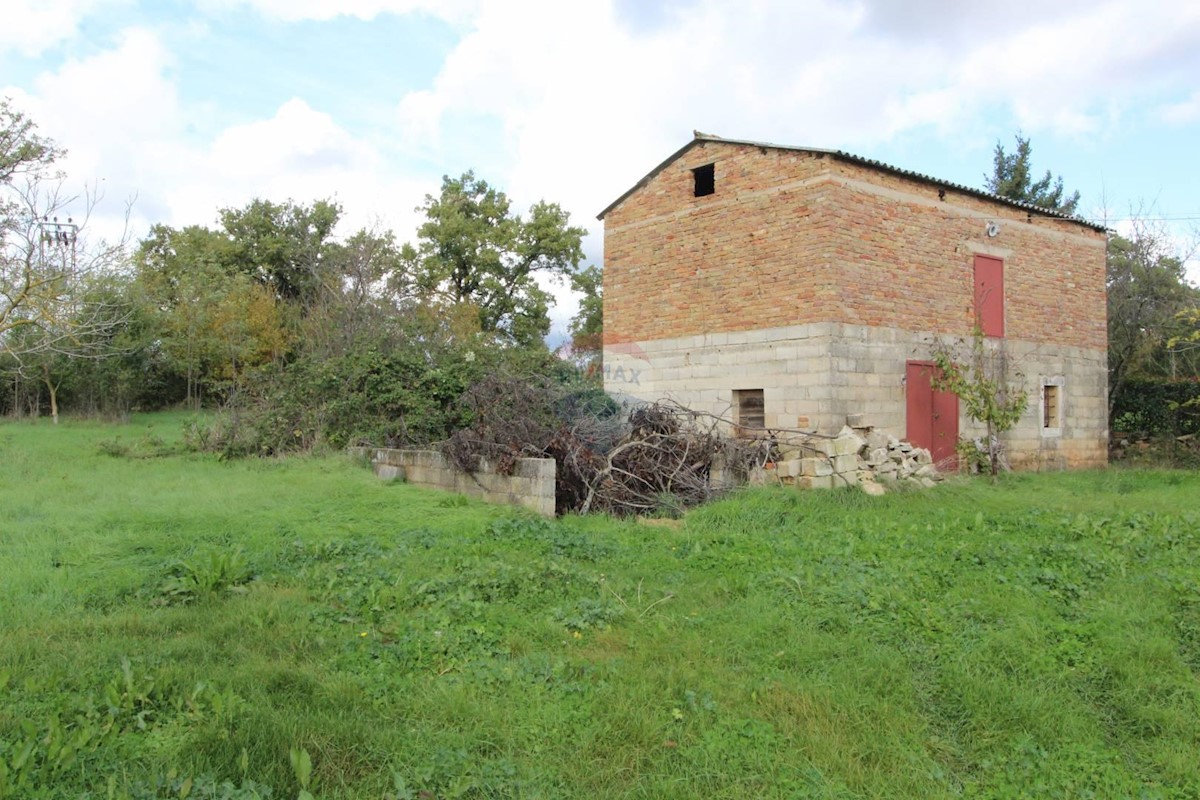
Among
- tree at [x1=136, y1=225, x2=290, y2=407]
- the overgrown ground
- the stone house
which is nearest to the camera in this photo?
the overgrown ground

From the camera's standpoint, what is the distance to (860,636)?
192 inches

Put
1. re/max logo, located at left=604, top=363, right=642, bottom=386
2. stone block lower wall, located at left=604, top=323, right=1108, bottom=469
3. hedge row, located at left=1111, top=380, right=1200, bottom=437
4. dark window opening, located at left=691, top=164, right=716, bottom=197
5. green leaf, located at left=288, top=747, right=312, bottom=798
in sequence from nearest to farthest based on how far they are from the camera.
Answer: green leaf, located at left=288, top=747, right=312, bottom=798, stone block lower wall, located at left=604, top=323, right=1108, bottom=469, dark window opening, located at left=691, top=164, right=716, bottom=197, re/max logo, located at left=604, top=363, right=642, bottom=386, hedge row, located at left=1111, top=380, right=1200, bottom=437

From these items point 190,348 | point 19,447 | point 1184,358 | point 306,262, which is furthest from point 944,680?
point 306,262

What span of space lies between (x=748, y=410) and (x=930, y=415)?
3299mm

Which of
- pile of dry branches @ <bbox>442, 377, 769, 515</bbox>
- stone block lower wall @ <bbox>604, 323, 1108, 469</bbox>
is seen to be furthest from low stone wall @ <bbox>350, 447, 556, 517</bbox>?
stone block lower wall @ <bbox>604, 323, 1108, 469</bbox>

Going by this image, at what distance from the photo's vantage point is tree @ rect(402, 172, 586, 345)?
31.1 m

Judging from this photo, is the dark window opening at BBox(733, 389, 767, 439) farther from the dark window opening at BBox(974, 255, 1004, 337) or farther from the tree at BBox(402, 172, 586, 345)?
the tree at BBox(402, 172, 586, 345)

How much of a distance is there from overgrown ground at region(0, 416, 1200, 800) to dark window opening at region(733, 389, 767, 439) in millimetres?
4824

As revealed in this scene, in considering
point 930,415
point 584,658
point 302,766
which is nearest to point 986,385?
point 930,415

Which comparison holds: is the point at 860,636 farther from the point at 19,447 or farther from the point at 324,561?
the point at 19,447

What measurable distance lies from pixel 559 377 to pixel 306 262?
68.5ft

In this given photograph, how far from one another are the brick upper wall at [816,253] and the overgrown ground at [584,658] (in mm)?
5571

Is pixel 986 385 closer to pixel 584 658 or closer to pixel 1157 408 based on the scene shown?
pixel 1157 408

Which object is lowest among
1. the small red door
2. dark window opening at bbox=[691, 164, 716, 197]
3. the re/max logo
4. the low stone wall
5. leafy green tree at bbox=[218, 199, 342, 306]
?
the low stone wall
